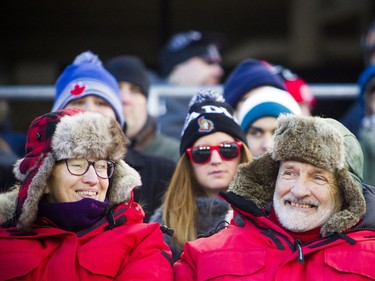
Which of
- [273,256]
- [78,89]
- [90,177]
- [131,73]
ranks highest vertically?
[131,73]

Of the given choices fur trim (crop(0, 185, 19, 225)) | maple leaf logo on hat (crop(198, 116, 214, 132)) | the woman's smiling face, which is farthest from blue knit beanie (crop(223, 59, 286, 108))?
fur trim (crop(0, 185, 19, 225))

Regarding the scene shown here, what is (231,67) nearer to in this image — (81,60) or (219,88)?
(219,88)

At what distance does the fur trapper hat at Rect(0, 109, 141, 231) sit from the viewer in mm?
5734

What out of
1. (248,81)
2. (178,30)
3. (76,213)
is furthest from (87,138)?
(178,30)

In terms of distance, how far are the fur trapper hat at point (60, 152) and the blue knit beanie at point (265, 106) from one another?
4.55 feet

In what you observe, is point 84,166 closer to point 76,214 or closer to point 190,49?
point 76,214

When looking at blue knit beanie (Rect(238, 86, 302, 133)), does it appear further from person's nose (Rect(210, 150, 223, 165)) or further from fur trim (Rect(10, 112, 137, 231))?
fur trim (Rect(10, 112, 137, 231))

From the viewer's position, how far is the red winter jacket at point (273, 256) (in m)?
5.51

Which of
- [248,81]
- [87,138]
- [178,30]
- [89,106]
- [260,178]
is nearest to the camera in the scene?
[87,138]

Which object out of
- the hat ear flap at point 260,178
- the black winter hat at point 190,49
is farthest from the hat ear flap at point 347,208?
the black winter hat at point 190,49

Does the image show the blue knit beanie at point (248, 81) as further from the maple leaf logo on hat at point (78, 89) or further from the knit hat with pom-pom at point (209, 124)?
the maple leaf logo on hat at point (78, 89)

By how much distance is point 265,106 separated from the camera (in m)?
7.20

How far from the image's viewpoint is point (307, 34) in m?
11.5

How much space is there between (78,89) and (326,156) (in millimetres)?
2089
